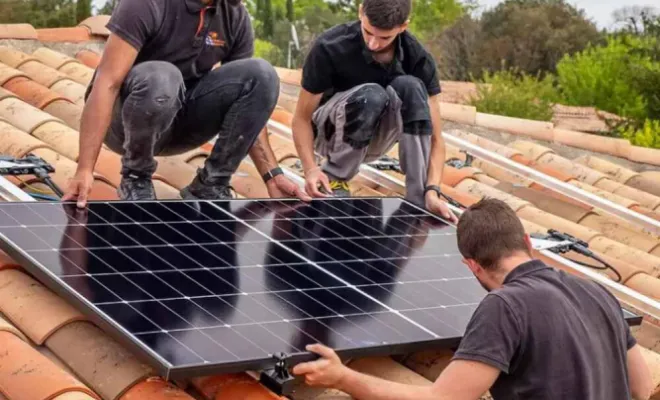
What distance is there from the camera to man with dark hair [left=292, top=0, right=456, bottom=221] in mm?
6680

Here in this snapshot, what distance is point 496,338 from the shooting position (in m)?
3.86

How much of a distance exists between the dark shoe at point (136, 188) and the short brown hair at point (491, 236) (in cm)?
240

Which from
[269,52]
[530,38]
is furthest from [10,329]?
[530,38]

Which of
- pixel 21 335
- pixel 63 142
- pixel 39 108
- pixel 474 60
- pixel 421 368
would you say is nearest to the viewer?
pixel 21 335

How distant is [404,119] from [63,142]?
7.10 ft

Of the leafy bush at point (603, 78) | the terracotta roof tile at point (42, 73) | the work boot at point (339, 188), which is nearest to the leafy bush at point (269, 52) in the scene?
the leafy bush at point (603, 78)

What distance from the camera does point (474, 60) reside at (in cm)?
4409

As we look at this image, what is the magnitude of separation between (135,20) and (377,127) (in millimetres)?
1730

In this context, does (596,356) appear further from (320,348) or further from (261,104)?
(261,104)

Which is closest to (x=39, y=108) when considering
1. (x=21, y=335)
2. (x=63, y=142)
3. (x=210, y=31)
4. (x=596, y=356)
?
(x=63, y=142)

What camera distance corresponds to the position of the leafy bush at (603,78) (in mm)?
35875

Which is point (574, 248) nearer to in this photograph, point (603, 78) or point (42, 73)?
point (42, 73)

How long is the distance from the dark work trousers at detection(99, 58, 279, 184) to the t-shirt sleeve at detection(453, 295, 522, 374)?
2474 millimetres

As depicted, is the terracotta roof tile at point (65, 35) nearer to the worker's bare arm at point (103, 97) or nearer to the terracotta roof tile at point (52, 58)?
the terracotta roof tile at point (52, 58)
